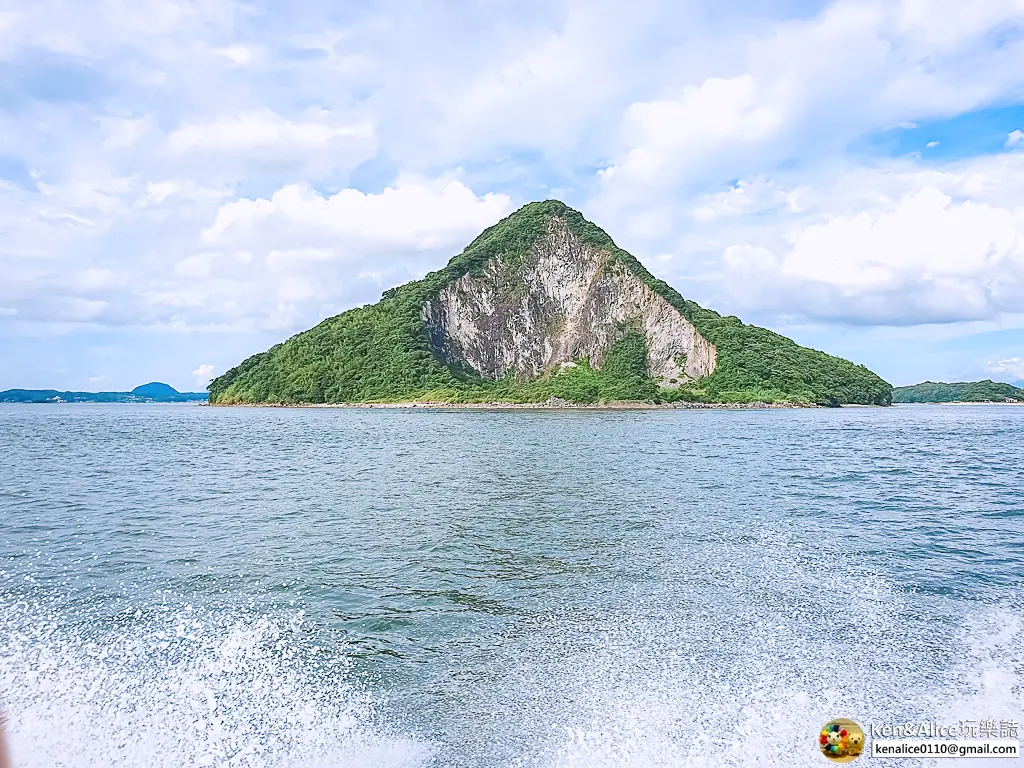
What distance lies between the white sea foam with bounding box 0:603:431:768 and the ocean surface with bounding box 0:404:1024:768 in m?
0.04

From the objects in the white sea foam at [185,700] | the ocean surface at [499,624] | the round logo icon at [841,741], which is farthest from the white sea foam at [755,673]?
the white sea foam at [185,700]

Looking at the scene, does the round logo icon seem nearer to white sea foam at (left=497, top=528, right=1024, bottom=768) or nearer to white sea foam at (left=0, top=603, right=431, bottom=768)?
white sea foam at (left=497, top=528, right=1024, bottom=768)

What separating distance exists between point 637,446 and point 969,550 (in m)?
34.0

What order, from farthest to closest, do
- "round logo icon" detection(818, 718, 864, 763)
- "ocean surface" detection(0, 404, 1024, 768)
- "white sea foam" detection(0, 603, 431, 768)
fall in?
"ocean surface" detection(0, 404, 1024, 768) < "white sea foam" detection(0, 603, 431, 768) < "round logo icon" detection(818, 718, 864, 763)

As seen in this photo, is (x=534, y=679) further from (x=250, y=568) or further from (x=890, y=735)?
(x=250, y=568)

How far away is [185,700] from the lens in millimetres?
9844

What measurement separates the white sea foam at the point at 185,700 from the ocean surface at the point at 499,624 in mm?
43

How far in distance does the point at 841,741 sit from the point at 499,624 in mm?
6168

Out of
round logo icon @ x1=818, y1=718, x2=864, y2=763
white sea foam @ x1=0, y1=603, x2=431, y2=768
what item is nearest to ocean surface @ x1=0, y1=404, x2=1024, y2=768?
white sea foam @ x1=0, y1=603, x2=431, y2=768

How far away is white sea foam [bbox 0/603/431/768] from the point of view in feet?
27.9

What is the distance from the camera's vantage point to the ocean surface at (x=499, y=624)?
8883 mm

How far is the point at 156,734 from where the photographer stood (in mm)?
8977

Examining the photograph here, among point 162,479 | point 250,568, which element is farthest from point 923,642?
point 162,479

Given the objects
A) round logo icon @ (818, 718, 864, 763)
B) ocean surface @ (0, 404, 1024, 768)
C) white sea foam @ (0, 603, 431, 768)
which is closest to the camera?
round logo icon @ (818, 718, 864, 763)
